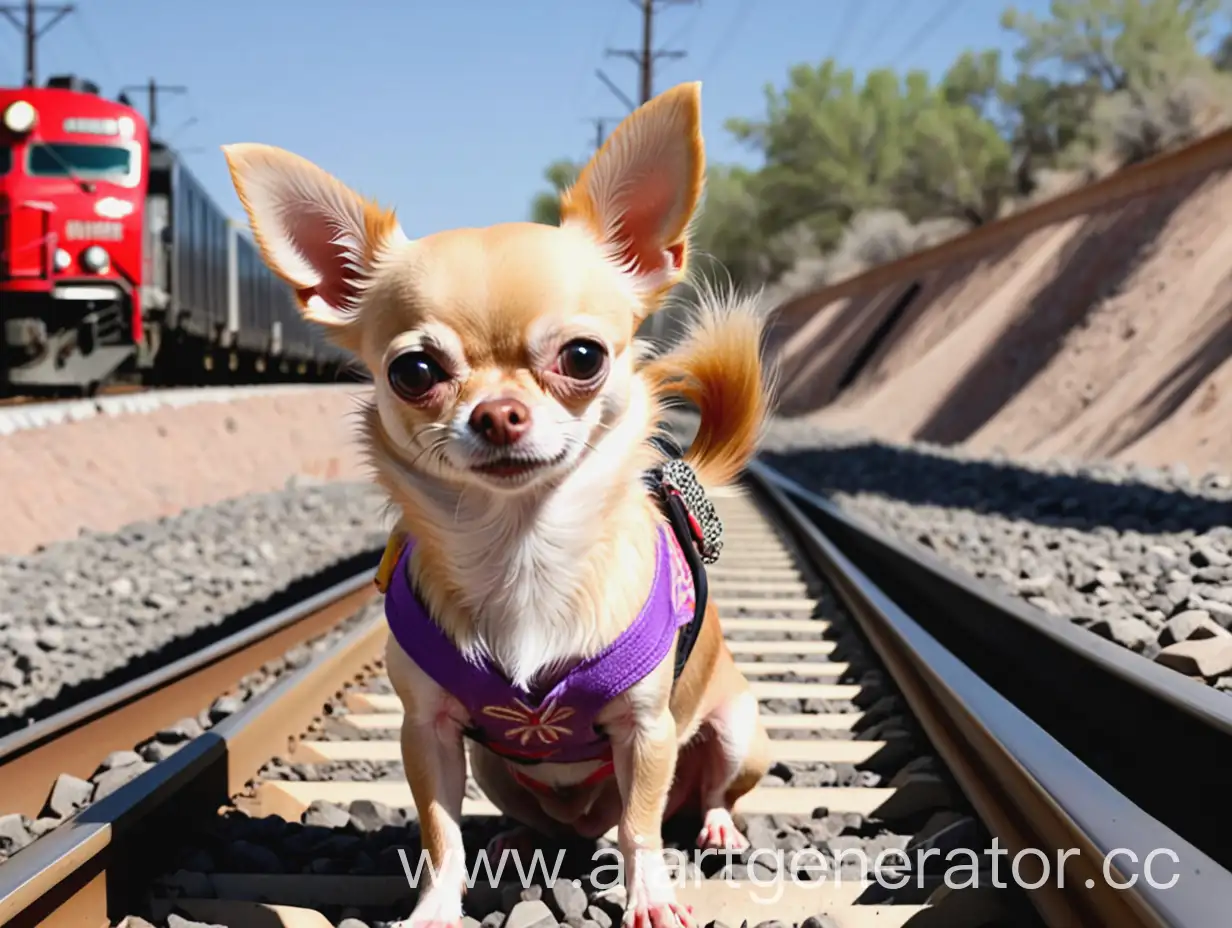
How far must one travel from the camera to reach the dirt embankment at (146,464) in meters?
9.31

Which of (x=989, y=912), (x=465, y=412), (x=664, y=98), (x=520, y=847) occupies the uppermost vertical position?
(x=664, y=98)

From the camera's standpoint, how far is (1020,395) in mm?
19812

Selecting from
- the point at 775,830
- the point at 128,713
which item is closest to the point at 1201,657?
the point at 775,830

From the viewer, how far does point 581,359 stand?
2.15m

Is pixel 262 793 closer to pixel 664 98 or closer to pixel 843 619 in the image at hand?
pixel 664 98

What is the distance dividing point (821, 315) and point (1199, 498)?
36026 millimetres

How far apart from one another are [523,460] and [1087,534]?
22.4 ft

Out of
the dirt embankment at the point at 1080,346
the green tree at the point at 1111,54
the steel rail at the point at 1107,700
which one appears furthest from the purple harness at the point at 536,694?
the green tree at the point at 1111,54

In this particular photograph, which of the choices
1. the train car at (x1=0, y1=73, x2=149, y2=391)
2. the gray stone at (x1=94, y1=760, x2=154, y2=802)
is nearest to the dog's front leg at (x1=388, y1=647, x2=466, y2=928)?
the gray stone at (x1=94, y1=760, x2=154, y2=802)

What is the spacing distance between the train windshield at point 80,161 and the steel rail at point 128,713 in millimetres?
10201

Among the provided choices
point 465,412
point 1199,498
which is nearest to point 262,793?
point 465,412

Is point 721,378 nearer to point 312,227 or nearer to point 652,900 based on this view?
point 312,227

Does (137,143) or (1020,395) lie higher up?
(137,143)

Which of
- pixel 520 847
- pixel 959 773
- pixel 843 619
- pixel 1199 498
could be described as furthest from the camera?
pixel 1199 498
